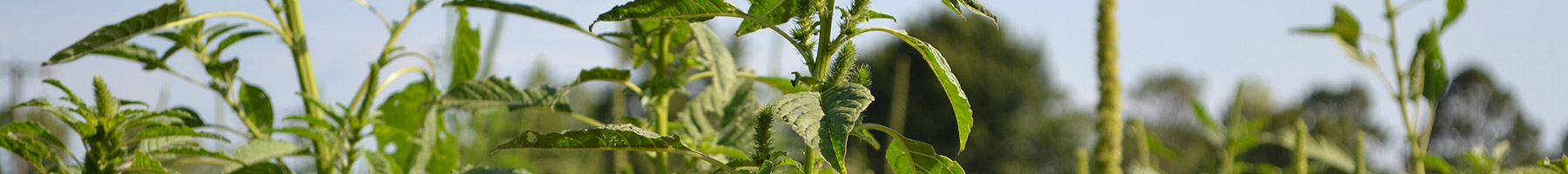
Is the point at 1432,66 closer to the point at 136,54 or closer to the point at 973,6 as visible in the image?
the point at 973,6

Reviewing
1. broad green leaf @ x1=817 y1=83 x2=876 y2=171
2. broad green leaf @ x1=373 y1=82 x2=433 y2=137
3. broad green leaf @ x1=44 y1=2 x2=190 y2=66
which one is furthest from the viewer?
broad green leaf @ x1=373 y1=82 x2=433 y2=137

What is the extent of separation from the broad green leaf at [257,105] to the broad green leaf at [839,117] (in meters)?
0.99

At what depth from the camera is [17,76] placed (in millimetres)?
2008

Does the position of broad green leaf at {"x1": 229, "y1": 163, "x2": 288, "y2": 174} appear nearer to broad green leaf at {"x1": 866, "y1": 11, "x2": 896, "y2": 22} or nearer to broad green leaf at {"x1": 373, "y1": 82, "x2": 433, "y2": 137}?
broad green leaf at {"x1": 373, "y1": 82, "x2": 433, "y2": 137}

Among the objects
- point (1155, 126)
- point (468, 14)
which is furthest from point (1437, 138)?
point (468, 14)

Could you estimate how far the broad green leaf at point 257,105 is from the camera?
4.60ft

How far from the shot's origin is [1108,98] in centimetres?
135

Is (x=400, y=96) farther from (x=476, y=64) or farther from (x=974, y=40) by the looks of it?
(x=974, y=40)

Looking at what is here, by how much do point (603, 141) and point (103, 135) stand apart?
492 millimetres

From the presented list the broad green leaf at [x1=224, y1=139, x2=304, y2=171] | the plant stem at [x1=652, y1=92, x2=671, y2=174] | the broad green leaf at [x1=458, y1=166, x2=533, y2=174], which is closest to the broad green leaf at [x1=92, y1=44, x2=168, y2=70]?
the broad green leaf at [x1=224, y1=139, x2=304, y2=171]

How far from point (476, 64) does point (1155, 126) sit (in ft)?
72.9

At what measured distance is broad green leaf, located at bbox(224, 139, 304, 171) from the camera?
1196 millimetres

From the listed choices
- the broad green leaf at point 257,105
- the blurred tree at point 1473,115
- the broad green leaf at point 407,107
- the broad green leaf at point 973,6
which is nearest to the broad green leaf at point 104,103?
the broad green leaf at point 257,105

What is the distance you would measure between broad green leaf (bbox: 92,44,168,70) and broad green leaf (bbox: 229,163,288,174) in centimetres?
18
